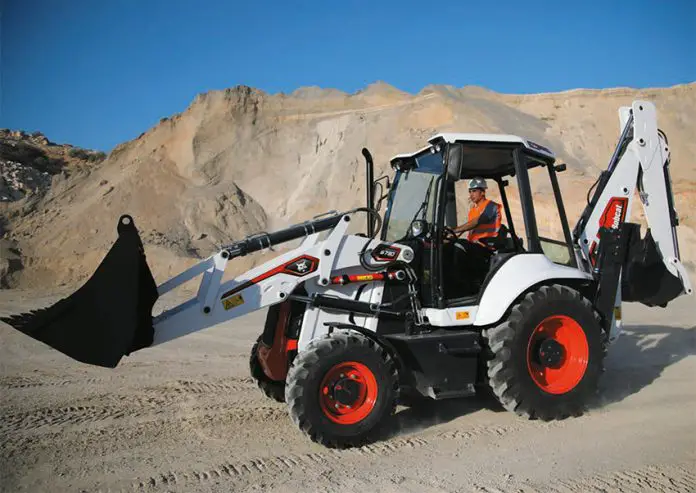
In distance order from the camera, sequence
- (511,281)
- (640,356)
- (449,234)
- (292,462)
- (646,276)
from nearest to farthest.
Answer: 1. (292,462)
2. (511,281)
3. (449,234)
4. (646,276)
5. (640,356)

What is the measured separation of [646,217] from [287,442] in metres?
4.26

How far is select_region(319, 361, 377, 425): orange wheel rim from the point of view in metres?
4.51

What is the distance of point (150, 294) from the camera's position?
14.8 ft

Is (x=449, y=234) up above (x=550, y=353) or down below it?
above

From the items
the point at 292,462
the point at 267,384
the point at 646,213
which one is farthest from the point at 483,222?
the point at 292,462

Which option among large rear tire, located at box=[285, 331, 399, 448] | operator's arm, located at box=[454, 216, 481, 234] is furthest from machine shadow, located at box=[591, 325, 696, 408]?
large rear tire, located at box=[285, 331, 399, 448]

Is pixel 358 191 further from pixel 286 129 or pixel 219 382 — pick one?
pixel 219 382

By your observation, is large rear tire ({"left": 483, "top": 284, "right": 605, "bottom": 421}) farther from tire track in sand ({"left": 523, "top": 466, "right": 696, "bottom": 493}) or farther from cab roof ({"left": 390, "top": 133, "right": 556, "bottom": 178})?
cab roof ({"left": 390, "top": 133, "right": 556, "bottom": 178})

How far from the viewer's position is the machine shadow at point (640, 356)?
619cm

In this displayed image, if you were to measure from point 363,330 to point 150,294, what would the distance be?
1.63 m

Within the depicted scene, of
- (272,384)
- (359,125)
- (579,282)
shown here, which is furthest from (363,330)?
(359,125)

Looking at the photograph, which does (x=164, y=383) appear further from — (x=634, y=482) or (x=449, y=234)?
(x=634, y=482)

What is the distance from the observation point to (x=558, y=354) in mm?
5293

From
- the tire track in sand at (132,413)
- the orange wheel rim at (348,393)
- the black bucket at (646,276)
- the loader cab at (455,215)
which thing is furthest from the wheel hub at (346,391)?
the black bucket at (646,276)
